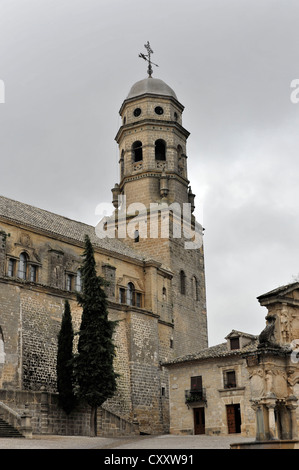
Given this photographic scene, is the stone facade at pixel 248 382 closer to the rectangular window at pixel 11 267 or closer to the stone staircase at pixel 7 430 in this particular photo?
the stone staircase at pixel 7 430

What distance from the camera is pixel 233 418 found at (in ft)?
93.4

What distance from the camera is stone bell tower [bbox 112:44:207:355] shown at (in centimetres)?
4231

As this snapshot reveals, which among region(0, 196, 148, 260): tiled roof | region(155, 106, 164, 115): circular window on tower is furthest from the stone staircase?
region(155, 106, 164, 115): circular window on tower

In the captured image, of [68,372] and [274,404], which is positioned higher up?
[68,372]

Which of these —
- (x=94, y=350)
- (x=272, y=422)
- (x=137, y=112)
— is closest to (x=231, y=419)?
(x=94, y=350)

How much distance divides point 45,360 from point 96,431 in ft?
14.5

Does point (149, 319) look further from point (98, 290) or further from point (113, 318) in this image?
point (98, 290)

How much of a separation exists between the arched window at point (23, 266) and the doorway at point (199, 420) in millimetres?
11569

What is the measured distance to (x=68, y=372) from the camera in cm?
2686

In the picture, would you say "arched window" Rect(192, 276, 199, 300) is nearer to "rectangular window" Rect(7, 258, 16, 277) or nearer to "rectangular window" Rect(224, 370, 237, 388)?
"rectangular window" Rect(224, 370, 237, 388)

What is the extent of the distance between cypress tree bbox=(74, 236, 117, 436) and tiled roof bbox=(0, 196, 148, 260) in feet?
23.2
